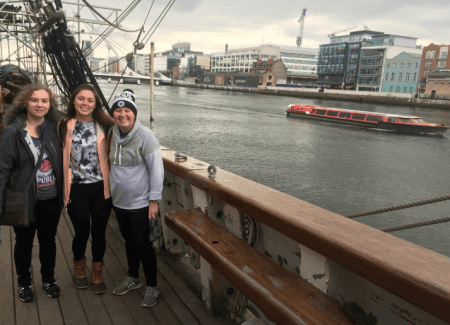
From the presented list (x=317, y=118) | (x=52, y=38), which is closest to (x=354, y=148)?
(x=317, y=118)

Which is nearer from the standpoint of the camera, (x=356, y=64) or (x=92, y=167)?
(x=92, y=167)

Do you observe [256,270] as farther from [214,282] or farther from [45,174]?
[45,174]

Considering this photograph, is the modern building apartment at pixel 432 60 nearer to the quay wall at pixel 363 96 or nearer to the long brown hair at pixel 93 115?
the quay wall at pixel 363 96

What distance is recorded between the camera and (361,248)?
1.49 m

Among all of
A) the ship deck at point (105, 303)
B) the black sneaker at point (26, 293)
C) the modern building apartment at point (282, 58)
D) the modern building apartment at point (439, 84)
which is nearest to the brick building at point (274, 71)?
the modern building apartment at point (282, 58)

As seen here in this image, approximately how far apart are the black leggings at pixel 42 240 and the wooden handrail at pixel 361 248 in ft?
4.59

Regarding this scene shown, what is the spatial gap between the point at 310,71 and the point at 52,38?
135 m

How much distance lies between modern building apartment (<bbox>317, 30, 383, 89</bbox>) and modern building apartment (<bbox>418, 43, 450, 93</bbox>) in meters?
14.7

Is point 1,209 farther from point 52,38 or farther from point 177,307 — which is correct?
point 52,38

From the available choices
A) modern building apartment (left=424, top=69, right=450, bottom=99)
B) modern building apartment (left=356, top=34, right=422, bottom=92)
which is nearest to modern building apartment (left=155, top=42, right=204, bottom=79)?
modern building apartment (left=356, top=34, right=422, bottom=92)

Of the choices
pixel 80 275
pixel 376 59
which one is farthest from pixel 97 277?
pixel 376 59

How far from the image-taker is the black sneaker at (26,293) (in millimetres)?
2809

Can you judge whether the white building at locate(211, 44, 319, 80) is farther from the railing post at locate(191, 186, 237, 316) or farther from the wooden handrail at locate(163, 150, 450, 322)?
the wooden handrail at locate(163, 150, 450, 322)

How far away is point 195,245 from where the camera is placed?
236cm
